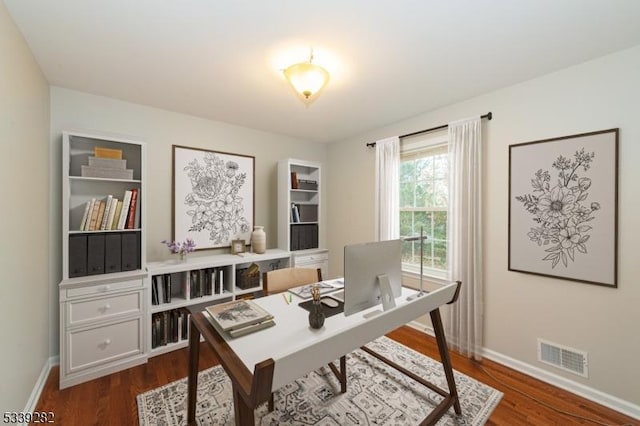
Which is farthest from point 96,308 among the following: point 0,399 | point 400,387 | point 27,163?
point 400,387

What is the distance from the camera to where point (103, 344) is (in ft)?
6.93

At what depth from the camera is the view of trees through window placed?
9.34ft

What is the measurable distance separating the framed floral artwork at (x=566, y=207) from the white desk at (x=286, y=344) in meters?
0.96

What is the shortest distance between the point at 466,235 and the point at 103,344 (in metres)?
3.31

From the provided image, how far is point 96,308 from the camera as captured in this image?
6.88 ft

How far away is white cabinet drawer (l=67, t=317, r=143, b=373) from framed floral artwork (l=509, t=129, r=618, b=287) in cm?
335

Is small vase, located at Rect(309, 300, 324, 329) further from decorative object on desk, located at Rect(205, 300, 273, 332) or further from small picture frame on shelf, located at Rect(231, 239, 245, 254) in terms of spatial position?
small picture frame on shelf, located at Rect(231, 239, 245, 254)

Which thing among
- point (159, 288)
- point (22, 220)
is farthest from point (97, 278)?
point (22, 220)

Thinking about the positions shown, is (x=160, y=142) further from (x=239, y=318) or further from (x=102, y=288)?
(x=239, y=318)

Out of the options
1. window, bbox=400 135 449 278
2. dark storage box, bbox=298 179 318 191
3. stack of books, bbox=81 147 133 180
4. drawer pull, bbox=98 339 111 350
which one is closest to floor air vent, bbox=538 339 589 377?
window, bbox=400 135 449 278

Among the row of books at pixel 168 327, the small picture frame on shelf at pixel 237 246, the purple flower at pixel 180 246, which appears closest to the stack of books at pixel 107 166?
the purple flower at pixel 180 246

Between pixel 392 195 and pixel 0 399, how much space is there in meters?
3.31

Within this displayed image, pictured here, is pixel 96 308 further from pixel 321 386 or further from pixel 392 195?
pixel 392 195

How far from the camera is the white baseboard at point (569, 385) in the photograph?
174 centimetres
